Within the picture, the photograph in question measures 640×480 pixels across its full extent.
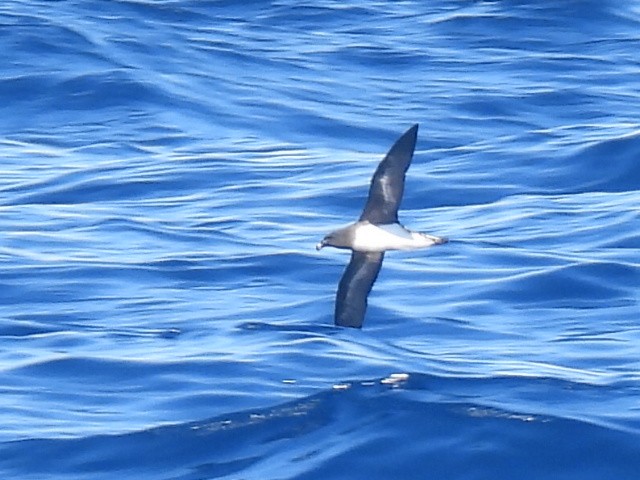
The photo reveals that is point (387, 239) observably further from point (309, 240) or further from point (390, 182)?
point (309, 240)

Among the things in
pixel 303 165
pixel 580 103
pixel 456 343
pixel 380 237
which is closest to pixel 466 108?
pixel 580 103

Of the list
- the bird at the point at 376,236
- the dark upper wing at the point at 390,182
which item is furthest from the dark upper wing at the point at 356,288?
the dark upper wing at the point at 390,182

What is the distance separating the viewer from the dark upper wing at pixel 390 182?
9.55 m

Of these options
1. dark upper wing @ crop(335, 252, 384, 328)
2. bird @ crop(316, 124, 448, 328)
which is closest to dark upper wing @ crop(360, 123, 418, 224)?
bird @ crop(316, 124, 448, 328)

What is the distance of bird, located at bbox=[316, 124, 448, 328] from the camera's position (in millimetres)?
9633

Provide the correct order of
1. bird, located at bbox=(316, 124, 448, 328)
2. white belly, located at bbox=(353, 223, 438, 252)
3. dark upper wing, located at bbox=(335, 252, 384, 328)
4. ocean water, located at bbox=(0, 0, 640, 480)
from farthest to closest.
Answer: dark upper wing, located at bbox=(335, 252, 384, 328) → white belly, located at bbox=(353, 223, 438, 252) → bird, located at bbox=(316, 124, 448, 328) → ocean water, located at bbox=(0, 0, 640, 480)

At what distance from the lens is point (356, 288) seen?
33.6ft

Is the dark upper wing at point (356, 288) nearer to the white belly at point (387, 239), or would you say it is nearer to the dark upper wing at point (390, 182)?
the white belly at point (387, 239)

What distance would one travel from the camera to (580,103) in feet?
61.5

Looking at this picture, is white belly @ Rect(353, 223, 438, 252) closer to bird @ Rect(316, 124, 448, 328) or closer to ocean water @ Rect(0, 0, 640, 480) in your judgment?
bird @ Rect(316, 124, 448, 328)

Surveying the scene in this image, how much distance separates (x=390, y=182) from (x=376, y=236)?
361 mm

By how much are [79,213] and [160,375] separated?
4.55m

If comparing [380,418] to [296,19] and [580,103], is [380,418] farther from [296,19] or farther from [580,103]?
[296,19]

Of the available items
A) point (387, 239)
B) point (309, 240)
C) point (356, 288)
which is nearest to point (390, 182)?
point (387, 239)
